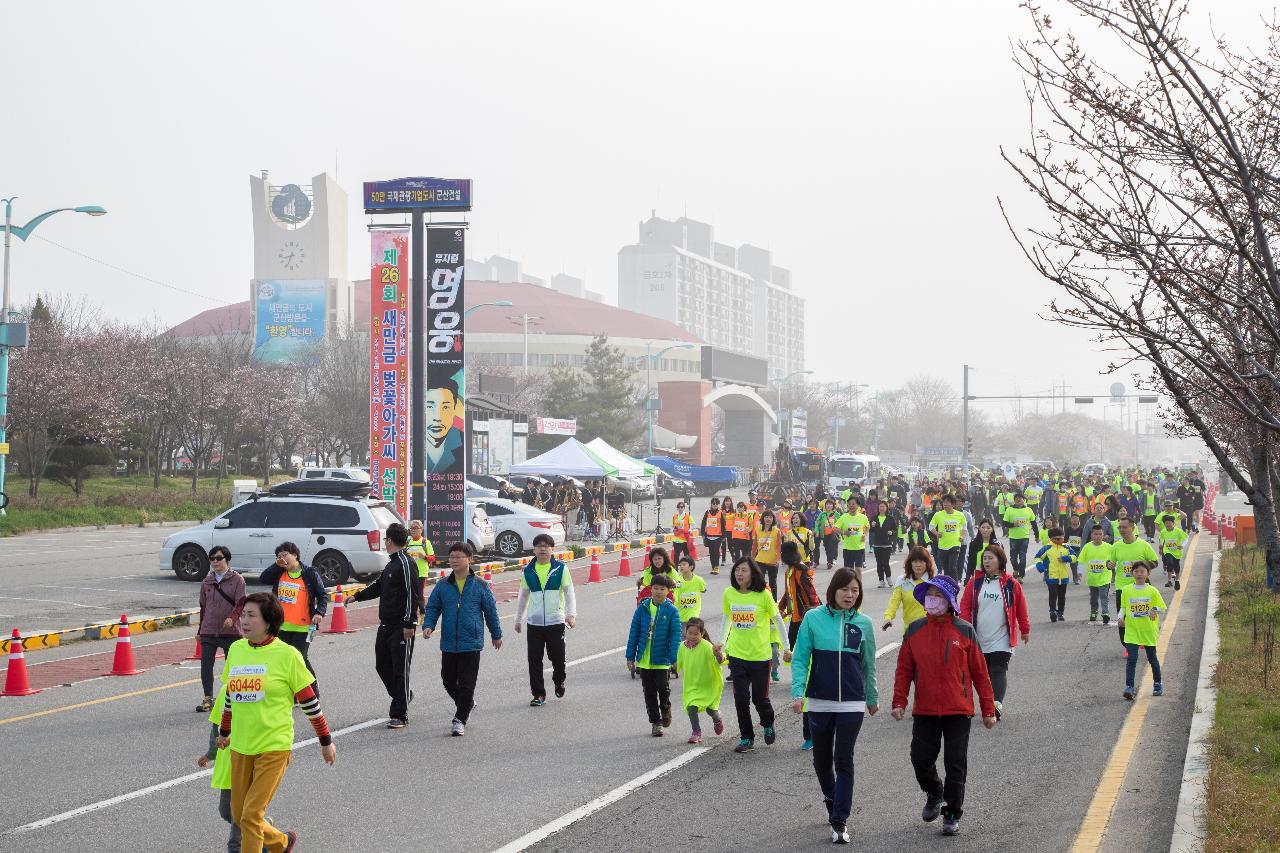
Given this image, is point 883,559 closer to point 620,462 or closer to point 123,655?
point 123,655

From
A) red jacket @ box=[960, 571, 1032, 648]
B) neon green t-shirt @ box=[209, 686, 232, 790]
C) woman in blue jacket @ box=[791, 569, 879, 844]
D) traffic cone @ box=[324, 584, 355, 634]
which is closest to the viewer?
neon green t-shirt @ box=[209, 686, 232, 790]

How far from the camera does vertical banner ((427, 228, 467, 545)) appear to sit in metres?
28.2

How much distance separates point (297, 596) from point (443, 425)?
17424mm

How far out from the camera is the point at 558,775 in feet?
31.6

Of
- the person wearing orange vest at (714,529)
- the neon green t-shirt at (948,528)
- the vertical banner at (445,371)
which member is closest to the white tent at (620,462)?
the person wearing orange vest at (714,529)

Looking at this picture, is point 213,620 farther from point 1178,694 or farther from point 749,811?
point 1178,694

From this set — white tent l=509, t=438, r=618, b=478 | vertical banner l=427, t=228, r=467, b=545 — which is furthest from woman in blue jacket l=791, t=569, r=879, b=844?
white tent l=509, t=438, r=618, b=478

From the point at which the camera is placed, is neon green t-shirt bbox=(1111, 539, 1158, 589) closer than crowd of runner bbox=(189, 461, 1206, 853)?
No

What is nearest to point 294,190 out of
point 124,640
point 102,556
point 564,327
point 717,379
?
point 564,327

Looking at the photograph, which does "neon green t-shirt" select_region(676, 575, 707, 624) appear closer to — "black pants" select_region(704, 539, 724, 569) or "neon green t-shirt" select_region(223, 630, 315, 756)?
"neon green t-shirt" select_region(223, 630, 315, 756)

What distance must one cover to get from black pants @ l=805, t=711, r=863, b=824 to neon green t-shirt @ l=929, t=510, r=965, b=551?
13882 mm

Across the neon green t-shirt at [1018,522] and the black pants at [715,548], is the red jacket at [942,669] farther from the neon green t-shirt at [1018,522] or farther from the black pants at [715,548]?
the black pants at [715,548]

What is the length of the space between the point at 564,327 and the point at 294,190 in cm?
3321

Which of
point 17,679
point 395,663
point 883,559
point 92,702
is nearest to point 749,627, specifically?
point 395,663
